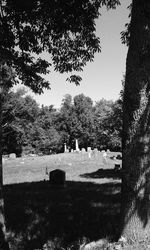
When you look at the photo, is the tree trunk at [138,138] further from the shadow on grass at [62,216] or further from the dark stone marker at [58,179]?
the dark stone marker at [58,179]

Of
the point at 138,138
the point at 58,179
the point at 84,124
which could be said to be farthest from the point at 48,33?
the point at 84,124

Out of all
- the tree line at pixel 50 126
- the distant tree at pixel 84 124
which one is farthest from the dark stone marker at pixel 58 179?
the distant tree at pixel 84 124

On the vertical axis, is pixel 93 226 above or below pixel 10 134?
below

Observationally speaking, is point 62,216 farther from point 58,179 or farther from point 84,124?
point 84,124

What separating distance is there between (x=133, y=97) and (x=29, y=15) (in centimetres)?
626

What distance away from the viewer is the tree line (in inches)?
2431

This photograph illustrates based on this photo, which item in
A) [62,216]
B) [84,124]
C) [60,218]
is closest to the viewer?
[60,218]

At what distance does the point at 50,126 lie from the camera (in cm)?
8944

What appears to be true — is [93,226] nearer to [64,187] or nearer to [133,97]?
[133,97]

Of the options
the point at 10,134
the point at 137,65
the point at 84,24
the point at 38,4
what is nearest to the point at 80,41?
the point at 84,24

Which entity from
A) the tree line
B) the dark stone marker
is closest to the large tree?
the dark stone marker

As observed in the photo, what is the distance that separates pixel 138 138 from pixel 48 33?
274 inches

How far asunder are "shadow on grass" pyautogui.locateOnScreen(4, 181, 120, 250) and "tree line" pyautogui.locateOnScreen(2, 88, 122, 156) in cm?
3991

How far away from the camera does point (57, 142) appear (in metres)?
80.7
